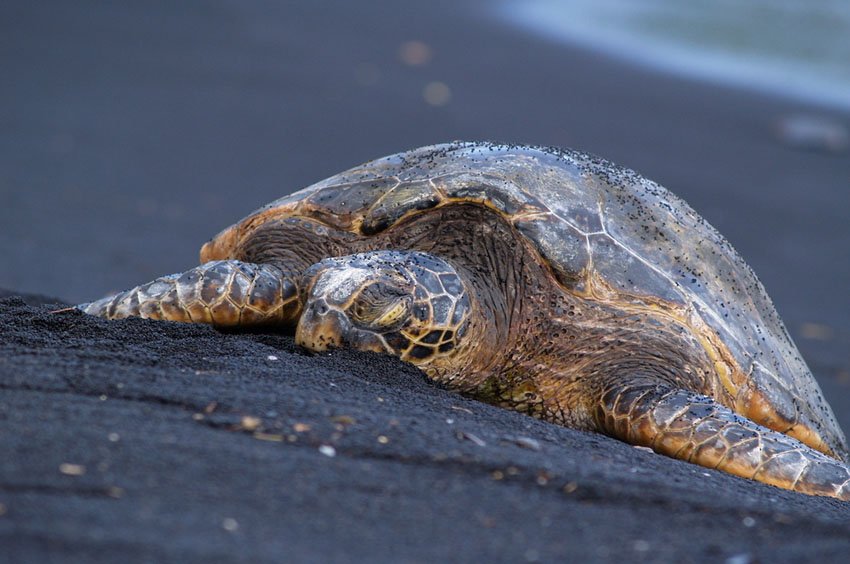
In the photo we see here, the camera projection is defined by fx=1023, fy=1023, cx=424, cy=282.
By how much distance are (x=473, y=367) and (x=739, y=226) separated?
21.7ft

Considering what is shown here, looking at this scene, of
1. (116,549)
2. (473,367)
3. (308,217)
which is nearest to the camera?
(116,549)

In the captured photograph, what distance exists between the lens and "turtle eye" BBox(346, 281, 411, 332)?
3.98 metres

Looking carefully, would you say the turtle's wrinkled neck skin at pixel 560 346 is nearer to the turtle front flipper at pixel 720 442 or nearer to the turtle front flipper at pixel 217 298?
the turtle front flipper at pixel 720 442

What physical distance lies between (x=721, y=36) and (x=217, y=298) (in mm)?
15578

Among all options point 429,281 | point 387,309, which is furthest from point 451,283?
point 387,309

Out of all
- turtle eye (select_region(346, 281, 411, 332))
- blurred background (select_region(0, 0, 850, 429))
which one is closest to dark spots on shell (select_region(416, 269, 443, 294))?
turtle eye (select_region(346, 281, 411, 332))

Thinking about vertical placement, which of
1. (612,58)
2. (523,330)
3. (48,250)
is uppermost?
(612,58)

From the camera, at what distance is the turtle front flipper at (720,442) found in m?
4.00

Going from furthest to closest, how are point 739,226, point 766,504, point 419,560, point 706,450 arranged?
point 739,226 < point 706,450 < point 766,504 < point 419,560

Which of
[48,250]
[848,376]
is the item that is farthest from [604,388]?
[48,250]

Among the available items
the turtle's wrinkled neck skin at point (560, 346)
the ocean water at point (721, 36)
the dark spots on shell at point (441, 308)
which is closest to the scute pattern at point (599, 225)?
the turtle's wrinkled neck skin at point (560, 346)

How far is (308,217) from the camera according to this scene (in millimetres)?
5074

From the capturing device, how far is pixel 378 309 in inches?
157

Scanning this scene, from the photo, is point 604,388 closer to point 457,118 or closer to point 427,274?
point 427,274
